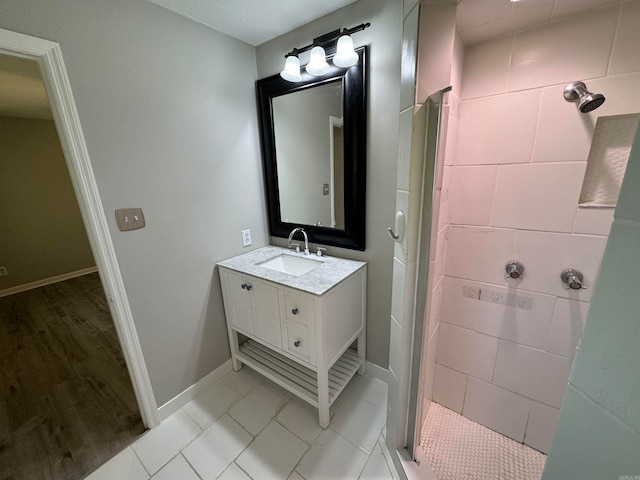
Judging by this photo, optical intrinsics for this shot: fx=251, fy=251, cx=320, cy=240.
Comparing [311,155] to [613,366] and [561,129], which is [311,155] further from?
[613,366]

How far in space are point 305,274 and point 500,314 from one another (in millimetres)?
1000

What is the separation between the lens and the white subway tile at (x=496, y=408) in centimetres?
125

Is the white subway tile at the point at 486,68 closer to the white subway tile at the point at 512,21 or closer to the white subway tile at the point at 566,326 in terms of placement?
the white subway tile at the point at 512,21

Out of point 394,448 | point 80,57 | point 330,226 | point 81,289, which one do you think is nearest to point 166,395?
point 394,448

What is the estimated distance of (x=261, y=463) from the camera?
1265 millimetres

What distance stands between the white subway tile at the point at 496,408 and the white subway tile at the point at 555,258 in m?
0.59

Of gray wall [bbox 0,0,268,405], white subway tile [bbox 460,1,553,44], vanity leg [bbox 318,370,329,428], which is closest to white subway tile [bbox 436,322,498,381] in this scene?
vanity leg [bbox 318,370,329,428]

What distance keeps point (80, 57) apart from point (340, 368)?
2083 mm

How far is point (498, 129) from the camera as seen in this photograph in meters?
1.06

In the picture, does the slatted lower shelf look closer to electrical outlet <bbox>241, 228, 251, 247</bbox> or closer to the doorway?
the doorway

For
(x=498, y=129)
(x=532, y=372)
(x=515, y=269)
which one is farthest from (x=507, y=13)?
(x=532, y=372)

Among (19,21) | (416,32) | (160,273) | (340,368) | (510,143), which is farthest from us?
(340,368)

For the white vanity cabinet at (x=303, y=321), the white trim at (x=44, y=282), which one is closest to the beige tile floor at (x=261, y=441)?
the white vanity cabinet at (x=303, y=321)

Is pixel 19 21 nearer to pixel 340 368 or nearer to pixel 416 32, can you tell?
pixel 416 32
